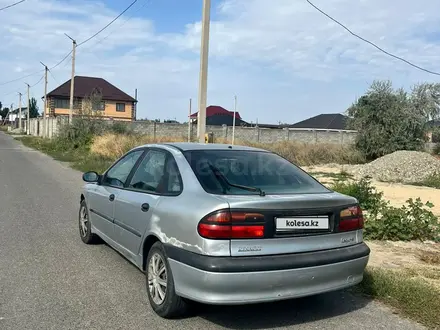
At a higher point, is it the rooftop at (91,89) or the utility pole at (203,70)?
the rooftop at (91,89)

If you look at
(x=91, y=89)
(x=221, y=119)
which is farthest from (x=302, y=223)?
(x=221, y=119)

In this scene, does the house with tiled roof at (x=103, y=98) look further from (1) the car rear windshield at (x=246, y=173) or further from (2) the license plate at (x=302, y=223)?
(2) the license plate at (x=302, y=223)

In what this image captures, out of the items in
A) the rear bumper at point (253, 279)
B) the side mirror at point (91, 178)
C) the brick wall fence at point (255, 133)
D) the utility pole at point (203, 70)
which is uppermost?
the utility pole at point (203, 70)

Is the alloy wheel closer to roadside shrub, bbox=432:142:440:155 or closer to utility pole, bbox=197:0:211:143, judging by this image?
utility pole, bbox=197:0:211:143

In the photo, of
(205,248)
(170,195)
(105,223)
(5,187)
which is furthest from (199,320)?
(5,187)

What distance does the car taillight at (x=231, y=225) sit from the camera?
11.6ft

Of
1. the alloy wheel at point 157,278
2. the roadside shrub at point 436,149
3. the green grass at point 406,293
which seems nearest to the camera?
the alloy wheel at point 157,278

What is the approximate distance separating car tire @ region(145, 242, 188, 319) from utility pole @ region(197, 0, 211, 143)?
9641 mm

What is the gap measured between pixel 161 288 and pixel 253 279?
37.6 inches

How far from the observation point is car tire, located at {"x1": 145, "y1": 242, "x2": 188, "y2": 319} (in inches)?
152

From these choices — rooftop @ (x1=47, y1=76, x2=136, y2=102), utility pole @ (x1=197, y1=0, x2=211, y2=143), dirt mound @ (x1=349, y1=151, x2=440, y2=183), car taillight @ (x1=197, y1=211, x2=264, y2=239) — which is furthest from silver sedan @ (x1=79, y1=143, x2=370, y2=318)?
rooftop @ (x1=47, y1=76, x2=136, y2=102)

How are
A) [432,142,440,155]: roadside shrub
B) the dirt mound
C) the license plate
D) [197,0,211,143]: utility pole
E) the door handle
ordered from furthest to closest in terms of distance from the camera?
1. [432,142,440,155]: roadside shrub
2. the dirt mound
3. [197,0,211,143]: utility pole
4. the door handle
5. the license plate

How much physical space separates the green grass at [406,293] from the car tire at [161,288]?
2.02 meters

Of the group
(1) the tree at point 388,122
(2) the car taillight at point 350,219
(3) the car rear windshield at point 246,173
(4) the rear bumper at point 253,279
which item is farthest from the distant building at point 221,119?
(4) the rear bumper at point 253,279
